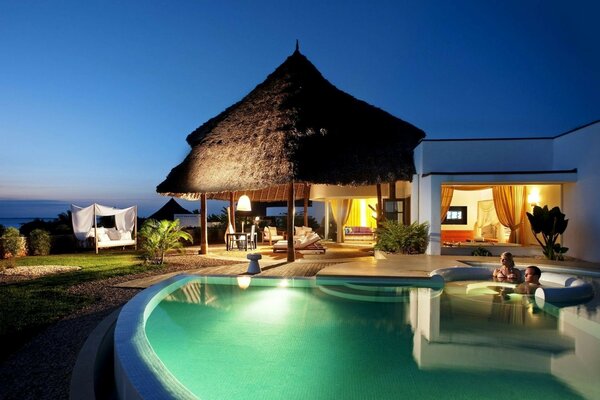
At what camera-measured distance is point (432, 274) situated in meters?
6.24

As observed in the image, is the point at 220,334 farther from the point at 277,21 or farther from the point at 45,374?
the point at 277,21

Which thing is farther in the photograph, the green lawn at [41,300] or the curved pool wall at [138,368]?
the green lawn at [41,300]

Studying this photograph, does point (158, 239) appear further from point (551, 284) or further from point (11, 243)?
point (551, 284)

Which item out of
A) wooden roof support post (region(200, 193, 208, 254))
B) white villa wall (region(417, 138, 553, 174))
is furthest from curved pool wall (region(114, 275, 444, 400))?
wooden roof support post (region(200, 193, 208, 254))

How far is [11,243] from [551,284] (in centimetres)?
1424

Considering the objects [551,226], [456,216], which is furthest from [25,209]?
[551,226]

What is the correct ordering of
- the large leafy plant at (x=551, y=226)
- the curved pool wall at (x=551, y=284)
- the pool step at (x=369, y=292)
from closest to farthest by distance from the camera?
the curved pool wall at (x=551, y=284)
the pool step at (x=369, y=292)
the large leafy plant at (x=551, y=226)

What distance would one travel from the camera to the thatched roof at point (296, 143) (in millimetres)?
10000

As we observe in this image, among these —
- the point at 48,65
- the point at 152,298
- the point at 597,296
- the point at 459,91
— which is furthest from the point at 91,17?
the point at 459,91

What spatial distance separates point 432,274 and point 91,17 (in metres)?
12.4

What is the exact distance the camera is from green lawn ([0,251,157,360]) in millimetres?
4367

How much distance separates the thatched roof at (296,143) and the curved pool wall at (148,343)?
3.77m

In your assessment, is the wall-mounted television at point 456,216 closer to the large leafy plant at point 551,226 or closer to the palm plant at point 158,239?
the large leafy plant at point 551,226

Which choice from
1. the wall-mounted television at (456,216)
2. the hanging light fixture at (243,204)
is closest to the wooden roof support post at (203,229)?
the hanging light fixture at (243,204)
